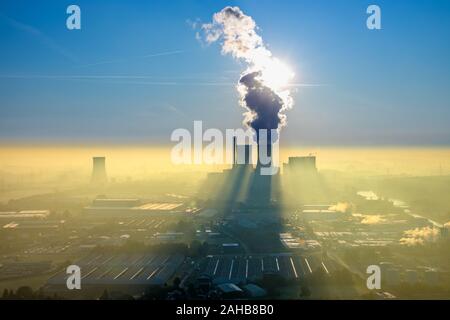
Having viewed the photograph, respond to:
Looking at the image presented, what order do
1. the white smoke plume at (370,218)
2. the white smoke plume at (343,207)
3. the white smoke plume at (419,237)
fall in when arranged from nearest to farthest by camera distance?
the white smoke plume at (419,237)
the white smoke plume at (370,218)
the white smoke plume at (343,207)

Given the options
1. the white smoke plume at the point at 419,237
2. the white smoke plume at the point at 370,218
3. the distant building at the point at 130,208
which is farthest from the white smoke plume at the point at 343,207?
the distant building at the point at 130,208

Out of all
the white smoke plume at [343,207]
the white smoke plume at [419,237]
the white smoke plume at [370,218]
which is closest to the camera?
the white smoke plume at [419,237]

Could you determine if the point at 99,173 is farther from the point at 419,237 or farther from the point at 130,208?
A: the point at 419,237

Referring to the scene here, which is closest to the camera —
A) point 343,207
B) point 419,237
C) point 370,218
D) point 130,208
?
point 419,237

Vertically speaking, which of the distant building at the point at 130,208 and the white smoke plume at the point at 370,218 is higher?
the distant building at the point at 130,208

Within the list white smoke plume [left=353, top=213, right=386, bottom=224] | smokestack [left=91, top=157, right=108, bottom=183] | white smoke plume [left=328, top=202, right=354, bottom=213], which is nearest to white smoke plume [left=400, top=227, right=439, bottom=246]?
white smoke plume [left=353, top=213, right=386, bottom=224]

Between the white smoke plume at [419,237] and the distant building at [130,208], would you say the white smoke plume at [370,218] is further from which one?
the distant building at [130,208]

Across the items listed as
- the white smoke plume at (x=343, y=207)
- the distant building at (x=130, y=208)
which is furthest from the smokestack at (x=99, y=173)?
the white smoke plume at (x=343, y=207)

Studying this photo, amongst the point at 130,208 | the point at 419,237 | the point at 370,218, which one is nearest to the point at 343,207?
the point at 370,218

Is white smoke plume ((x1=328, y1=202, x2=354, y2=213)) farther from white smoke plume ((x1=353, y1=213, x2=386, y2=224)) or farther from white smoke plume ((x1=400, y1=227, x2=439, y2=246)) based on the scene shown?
white smoke plume ((x1=400, y1=227, x2=439, y2=246))

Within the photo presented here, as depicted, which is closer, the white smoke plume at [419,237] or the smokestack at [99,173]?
the white smoke plume at [419,237]
